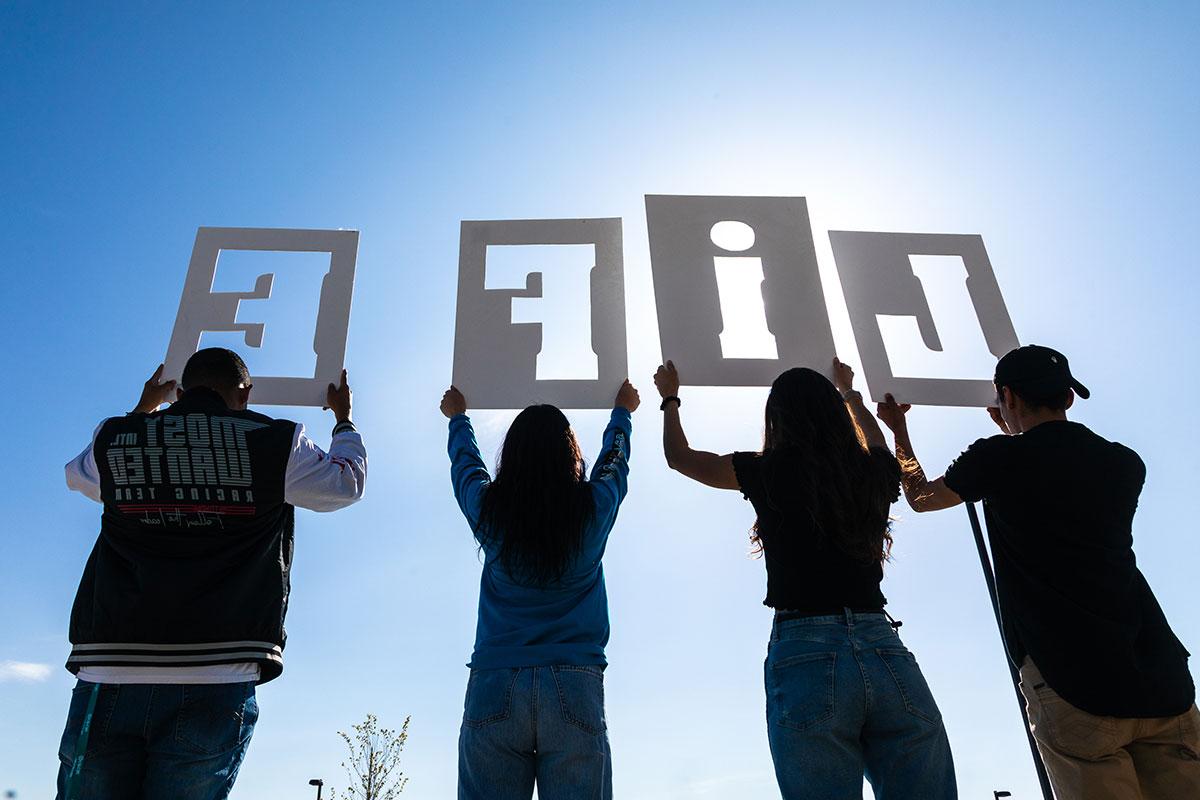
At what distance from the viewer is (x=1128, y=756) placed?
296 centimetres

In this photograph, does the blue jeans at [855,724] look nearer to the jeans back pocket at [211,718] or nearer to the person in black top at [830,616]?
the person in black top at [830,616]

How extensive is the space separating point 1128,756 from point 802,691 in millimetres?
1208

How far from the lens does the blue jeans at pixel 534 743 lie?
2791 millimetres

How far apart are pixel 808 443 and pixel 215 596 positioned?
206 cm

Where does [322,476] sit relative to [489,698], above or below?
above

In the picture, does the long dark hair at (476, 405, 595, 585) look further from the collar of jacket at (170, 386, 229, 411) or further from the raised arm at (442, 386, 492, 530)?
the collar of jacket at (170, 386, 229, 411)

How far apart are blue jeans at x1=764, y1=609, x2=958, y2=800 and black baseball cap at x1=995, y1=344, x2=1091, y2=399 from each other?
1.37 metres

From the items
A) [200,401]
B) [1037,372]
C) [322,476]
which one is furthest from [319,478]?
[1037,372]

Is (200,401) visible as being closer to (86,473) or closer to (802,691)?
(86,473)

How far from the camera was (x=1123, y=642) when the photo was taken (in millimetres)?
2977

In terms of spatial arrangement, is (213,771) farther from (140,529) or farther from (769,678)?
(769,678)

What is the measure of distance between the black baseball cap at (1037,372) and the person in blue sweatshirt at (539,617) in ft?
5.25

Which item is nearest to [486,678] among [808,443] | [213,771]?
[213,771]

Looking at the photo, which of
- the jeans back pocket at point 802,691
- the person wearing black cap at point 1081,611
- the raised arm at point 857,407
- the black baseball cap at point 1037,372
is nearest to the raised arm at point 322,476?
the jeans back pocket at point 802,691
